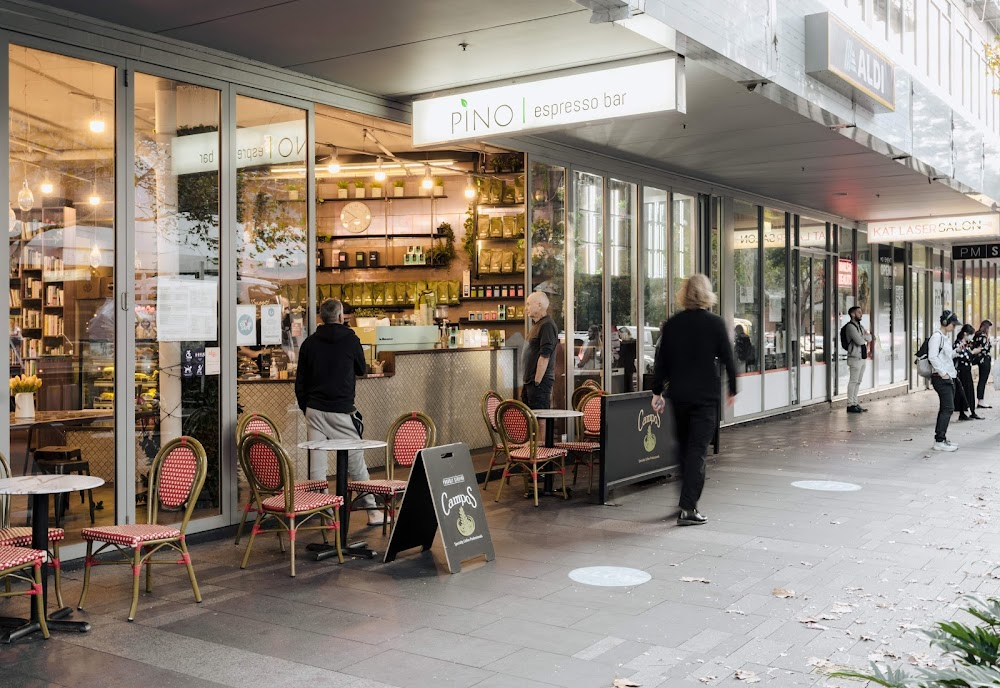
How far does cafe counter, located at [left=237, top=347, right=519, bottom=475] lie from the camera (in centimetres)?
906

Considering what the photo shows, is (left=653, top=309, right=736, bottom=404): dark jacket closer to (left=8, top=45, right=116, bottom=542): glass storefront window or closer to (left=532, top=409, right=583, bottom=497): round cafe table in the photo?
(left=532, top=409, right=583, bottom=497): round cafe table

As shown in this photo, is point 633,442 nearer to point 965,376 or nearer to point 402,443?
point 402,443

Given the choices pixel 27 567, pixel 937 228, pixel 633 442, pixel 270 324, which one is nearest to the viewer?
pixel 27 567

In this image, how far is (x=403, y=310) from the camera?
14.6 meters

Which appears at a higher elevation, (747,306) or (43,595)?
(747,306)

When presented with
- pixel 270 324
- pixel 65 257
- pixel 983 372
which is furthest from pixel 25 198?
pixel 983 372

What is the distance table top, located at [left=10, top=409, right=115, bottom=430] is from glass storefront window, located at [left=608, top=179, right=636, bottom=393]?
719 cm

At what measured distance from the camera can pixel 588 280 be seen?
12180 millimetres

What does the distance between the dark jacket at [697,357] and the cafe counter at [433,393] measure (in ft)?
11.0

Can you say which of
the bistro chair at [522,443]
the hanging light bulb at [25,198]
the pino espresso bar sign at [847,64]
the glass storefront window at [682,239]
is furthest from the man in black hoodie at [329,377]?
the glass storefront window at [682,239]

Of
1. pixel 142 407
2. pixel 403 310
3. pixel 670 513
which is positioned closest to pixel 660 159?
pixel 403 310

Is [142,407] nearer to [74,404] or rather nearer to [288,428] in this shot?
[74,404]

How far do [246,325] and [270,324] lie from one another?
28 cm

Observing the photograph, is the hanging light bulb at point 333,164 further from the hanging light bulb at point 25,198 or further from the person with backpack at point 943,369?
the person with backpack at point 943,369
